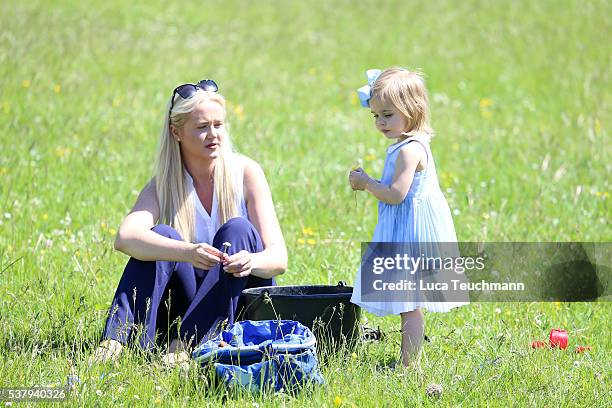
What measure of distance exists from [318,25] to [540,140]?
580 cm

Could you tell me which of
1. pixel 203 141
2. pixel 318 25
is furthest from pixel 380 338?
pixel 318 25

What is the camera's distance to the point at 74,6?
44.2 ft

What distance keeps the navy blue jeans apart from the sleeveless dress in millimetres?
230

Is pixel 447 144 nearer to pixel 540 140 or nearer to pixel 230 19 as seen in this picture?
pixel 540 140

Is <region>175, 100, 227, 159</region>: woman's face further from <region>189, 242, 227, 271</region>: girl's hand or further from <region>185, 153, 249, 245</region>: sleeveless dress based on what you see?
<region>189, 242, 227, 271</region>: girl's hand

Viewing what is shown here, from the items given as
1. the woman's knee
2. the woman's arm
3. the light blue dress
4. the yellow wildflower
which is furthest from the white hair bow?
the yellow wildflower

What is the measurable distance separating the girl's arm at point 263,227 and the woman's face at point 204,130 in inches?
8.7

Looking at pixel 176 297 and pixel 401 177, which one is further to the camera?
pixel 176 297

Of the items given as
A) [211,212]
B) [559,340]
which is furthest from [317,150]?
[559,340]

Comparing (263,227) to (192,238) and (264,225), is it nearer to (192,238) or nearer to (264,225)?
(264,225)

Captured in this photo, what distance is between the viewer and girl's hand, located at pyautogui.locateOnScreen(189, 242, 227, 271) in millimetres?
4078

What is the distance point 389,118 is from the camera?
13.6 ft

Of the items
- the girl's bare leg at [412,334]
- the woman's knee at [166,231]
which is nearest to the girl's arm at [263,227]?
the woman's knee at [166,231]

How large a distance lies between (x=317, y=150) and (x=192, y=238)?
3622 millimetres
